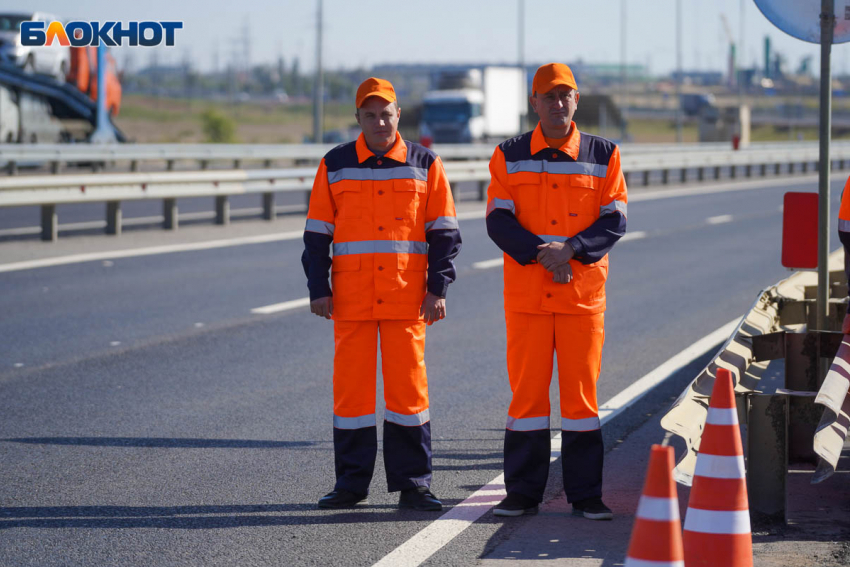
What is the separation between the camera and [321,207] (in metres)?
5.37

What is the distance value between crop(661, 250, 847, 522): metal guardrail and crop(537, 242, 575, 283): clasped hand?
73 cm

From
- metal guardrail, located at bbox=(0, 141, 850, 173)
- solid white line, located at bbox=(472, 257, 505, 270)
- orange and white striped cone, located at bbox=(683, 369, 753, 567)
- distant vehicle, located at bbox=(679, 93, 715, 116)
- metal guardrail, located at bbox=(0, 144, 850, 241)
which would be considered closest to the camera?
orange and white striped cone, located at bbox=(683, 369, 753, 567)

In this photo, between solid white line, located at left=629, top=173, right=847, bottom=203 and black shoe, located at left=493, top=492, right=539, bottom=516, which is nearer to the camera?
black shoe, located at left=493, top=492, right=539, bottom=516

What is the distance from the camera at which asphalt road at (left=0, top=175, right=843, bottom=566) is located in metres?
4.85

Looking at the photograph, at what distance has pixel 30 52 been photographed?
3406 centimetres

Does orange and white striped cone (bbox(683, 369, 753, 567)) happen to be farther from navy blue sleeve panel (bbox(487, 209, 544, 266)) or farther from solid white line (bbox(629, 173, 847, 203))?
solid white line (bbox(629, 173, 847, 203))

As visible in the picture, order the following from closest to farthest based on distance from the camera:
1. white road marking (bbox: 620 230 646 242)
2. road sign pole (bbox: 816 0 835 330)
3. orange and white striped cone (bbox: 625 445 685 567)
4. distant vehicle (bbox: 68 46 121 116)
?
orange and white striped cone (bbox: 625 445 685 567) → road sign pole (bbox: 816 0 835 330) → white road marking (bbox: 620 230 646 242) → distant vehicle (bbox: 68 46 121 116)

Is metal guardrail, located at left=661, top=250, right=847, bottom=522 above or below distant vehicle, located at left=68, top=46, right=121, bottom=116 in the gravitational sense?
below

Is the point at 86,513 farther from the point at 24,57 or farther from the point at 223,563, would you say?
the point at 24,57

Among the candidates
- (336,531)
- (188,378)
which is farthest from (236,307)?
(336,531)

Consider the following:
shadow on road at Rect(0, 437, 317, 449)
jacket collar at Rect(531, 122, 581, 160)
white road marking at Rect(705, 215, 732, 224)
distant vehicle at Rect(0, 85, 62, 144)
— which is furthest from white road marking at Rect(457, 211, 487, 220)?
distant vehicle at Rect(0, 85, 62, 144)

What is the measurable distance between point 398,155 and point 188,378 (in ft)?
11.2

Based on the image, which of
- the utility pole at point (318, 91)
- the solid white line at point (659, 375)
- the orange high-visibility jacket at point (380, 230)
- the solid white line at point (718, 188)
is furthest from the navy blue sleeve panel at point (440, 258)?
the utility pole at point (318, 91)

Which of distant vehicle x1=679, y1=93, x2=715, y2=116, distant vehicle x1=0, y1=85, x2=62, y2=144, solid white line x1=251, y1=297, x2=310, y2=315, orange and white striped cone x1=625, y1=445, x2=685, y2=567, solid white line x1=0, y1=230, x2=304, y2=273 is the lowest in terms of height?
solid white line x1=251, y1=297, x2=310, y2=315
